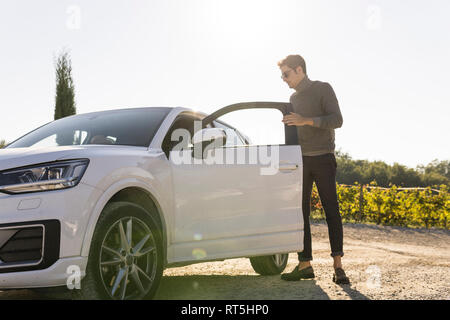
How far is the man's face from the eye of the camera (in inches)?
212

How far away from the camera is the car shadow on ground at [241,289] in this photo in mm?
4551

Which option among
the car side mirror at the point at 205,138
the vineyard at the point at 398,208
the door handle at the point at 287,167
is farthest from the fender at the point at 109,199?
the vineyard at the point at 398,208

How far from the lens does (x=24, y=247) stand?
3.25 m

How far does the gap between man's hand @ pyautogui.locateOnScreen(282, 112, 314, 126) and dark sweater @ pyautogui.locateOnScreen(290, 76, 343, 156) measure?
0.65 ft

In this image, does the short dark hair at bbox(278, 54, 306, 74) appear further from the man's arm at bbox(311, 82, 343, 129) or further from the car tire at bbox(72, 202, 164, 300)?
the car tire at bbox(72, 202, 164, 300)

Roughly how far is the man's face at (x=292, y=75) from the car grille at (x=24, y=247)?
10.3 ft

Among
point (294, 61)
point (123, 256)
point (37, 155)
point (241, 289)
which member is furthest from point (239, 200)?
point (37, 155)

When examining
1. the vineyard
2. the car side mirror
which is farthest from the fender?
the vineyard

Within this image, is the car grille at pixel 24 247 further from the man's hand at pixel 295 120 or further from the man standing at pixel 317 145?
the man standing at pixel 317 145

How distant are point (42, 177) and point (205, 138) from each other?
1485 millimetres

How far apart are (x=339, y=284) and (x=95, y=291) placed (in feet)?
8.92
